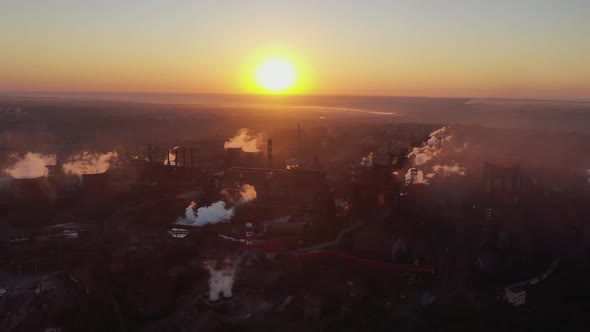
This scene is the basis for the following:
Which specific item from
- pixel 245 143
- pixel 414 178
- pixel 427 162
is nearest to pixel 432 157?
pixel 427 162

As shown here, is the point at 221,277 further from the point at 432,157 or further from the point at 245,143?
the point at 245,143

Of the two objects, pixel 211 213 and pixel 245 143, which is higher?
pixel 245 143

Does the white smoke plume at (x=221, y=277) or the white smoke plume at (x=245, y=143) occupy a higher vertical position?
the white smoke plume at (x=245, y=143)

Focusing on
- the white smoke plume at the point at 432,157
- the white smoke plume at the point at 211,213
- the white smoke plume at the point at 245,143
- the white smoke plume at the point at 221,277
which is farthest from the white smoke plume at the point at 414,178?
the white smoke plume at the point at 245,143

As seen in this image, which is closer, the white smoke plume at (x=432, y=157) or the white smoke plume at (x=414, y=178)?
the white smoke plume at (x=414, y=178)

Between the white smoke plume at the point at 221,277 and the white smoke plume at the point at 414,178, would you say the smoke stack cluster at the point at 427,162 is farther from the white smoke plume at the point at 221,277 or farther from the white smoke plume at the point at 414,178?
the white smoke plume at the point at 221,277

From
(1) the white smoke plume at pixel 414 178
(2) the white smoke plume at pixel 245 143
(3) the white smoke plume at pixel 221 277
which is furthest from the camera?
(2) the white smoke plume at pixel 245 143

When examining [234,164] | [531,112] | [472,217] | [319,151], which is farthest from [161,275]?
[531,112]

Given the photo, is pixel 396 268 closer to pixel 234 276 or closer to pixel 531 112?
pixel 234 276
